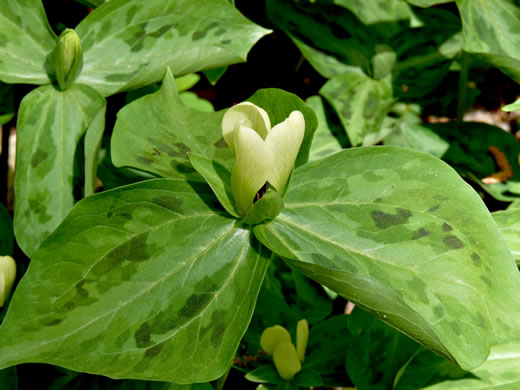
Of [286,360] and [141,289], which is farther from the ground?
[141,289]

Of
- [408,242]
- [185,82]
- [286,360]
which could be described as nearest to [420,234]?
[408,242]

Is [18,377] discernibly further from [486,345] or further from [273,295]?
[486,345]

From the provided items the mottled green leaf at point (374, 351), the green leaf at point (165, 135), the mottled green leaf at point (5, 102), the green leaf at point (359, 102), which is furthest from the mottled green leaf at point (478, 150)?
the mottled green leaf at point (5, 102)

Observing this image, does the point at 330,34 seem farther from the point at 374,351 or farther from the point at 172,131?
the point at 374,351

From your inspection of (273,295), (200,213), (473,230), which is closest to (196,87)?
(273,295)

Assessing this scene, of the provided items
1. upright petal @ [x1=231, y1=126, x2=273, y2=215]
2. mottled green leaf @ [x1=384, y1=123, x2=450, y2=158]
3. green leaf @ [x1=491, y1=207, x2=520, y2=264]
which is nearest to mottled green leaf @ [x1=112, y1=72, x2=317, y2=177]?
upright petal @ [x1=231, y1=126, x2=273, y2=215]

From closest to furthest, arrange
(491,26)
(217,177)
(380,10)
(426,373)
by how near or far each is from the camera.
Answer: (217,177) < (426,373) < (491,26) < (380,10)

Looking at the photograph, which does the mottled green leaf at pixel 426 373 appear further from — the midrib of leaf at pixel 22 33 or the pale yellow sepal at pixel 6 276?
the midrib of leaf at pixel 22 33
